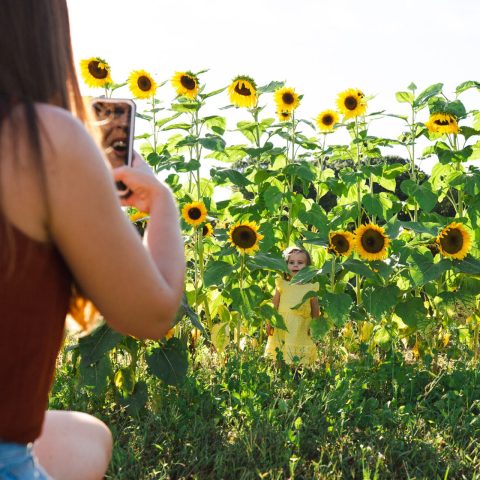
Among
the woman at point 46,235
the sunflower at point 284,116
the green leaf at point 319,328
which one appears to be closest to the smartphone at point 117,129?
the woman at point 46,235

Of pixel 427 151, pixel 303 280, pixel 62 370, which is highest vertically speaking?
pixel 427 151

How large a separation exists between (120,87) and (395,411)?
101 inches

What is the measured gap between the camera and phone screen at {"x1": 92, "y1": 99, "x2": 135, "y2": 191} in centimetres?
142

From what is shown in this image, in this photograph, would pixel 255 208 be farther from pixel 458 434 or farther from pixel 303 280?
pixel 458 434

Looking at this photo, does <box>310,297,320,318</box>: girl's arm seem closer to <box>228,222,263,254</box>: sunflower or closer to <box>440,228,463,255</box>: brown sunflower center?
<box>228,222,263,254</box>: sunflower

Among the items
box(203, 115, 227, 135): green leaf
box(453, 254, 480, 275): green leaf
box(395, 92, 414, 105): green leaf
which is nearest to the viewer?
box(453, 254, 480, 275): green leaf

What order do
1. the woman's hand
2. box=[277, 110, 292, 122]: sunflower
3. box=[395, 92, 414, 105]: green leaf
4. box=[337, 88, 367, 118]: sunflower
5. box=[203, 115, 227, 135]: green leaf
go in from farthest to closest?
box=[277, 110, 292, 122]: sunflower → box=[337, 88, 367, 118]: sunflower → box=[395, 92, 414, 105]: green leaf → box=[203, 115, 227, 135]: green leaf → the woman's hand

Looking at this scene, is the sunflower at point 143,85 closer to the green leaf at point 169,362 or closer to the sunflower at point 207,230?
the sunflower at point 207,230

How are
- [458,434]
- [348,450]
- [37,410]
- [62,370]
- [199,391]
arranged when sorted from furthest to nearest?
[62,370] → [199,391] → [458,434] → [348,450] → [37,410]

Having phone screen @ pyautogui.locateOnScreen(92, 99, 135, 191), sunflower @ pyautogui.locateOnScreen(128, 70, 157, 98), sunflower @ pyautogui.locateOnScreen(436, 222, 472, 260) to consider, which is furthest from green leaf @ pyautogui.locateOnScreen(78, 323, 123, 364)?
sunflower @ pyautogui.locateOnScreen(128, 70, 157, 98)

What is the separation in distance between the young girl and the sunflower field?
10 cm

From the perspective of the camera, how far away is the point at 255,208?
4820 millimetres

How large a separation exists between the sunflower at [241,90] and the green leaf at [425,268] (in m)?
1.47

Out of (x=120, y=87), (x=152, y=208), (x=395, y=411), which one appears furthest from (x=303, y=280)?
(x=152, y=208)
